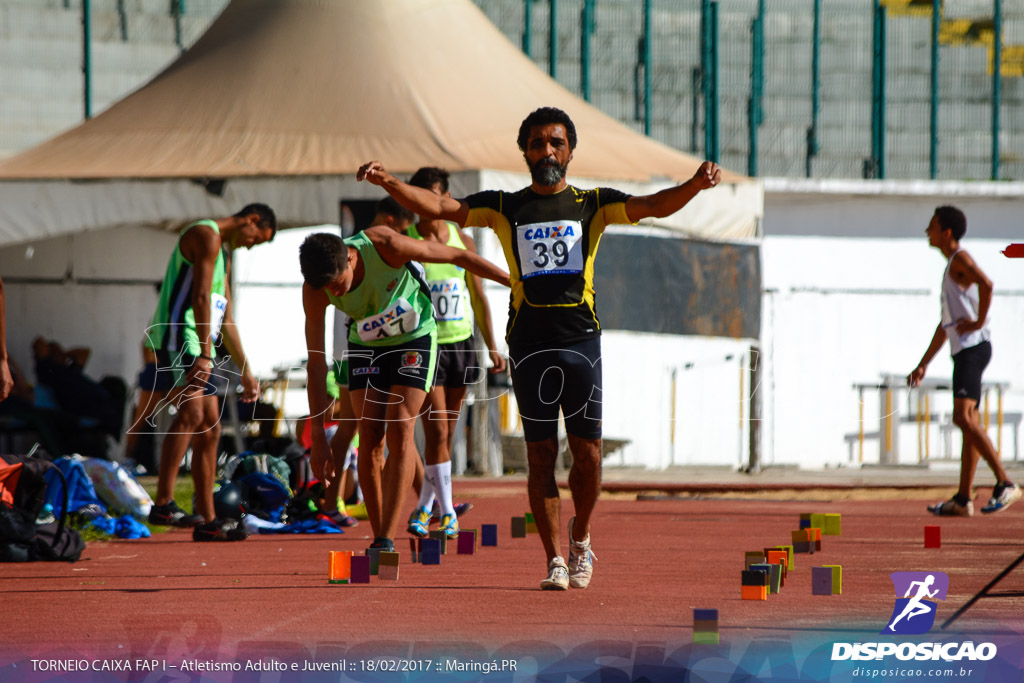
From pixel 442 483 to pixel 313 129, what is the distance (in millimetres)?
5161

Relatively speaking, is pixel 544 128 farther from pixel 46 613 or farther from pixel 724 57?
pixel 724 57

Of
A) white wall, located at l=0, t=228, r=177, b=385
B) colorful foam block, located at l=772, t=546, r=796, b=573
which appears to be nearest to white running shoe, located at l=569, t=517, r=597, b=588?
colorful foam block, located at l=772, t=546, r=796, b=573

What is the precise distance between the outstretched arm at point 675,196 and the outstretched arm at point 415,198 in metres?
0.70

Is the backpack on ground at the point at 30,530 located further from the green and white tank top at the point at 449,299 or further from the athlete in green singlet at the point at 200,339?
the green and white tank top at the point at 449,299

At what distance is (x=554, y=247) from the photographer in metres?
5.61

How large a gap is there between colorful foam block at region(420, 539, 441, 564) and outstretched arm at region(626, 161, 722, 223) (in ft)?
6.09

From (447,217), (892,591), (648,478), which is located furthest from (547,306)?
(648,478)

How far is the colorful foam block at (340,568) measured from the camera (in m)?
5.96

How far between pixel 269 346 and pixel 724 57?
886 cm

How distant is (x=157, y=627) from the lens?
4.80 m

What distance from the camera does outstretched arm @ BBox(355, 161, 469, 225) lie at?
555 centimetres

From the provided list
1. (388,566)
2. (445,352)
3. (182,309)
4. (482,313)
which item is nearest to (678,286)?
(482,313)

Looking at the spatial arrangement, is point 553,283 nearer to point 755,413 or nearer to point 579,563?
point 579,563

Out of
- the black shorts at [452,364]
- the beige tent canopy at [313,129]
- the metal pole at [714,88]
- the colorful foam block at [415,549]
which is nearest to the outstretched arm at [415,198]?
the colorful foam block at [415,549]
